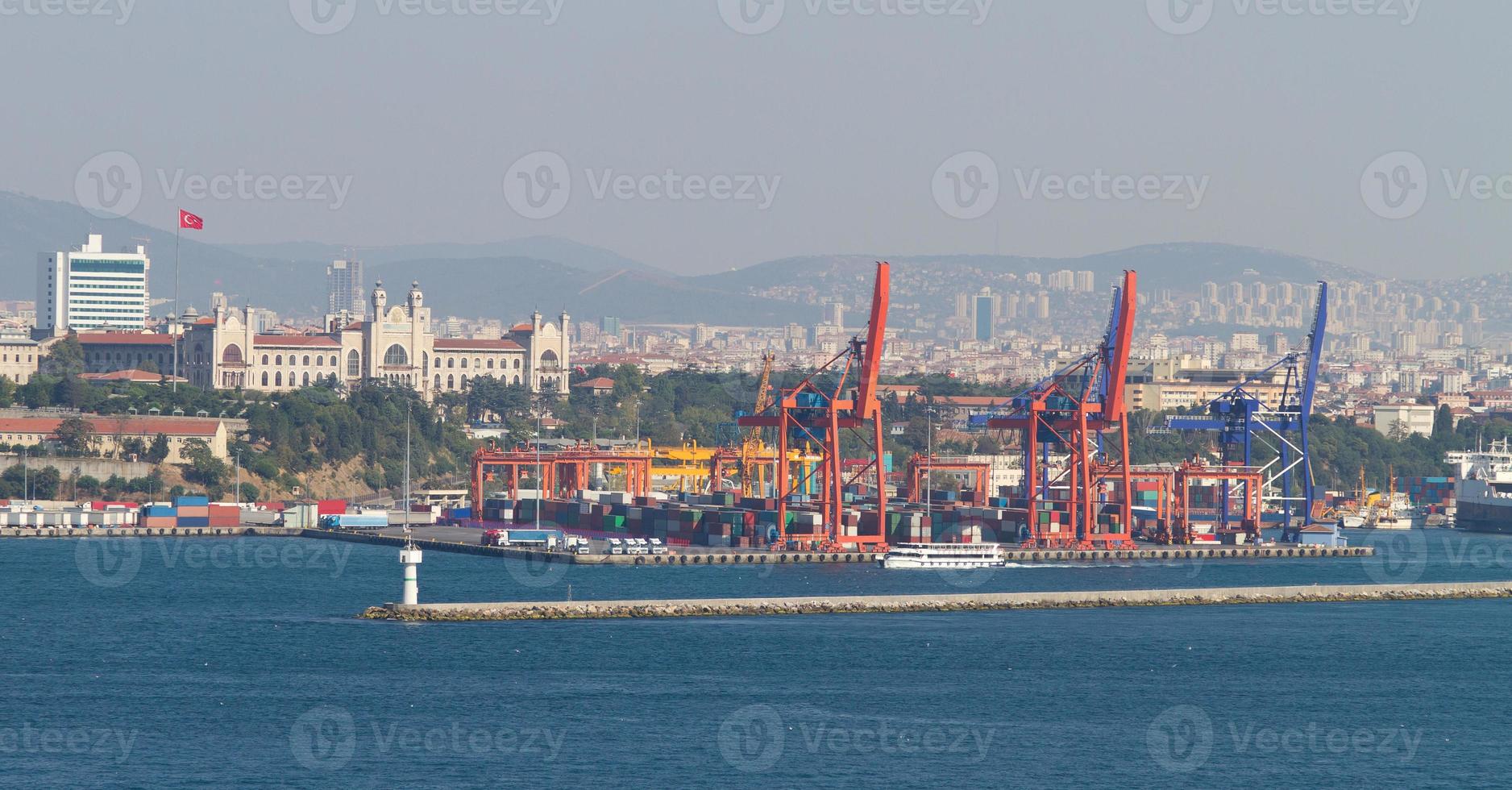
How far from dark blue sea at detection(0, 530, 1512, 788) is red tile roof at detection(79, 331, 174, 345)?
7827cm

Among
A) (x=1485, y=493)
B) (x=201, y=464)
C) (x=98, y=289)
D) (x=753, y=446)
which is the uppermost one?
(x=98, y=289)

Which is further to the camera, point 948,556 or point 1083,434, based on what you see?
point 1083,434

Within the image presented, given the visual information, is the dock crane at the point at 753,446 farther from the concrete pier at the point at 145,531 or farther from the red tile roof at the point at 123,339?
the red tile roof at the point at 123,339

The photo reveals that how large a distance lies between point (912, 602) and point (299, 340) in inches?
3433

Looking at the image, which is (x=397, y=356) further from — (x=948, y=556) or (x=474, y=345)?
(x=948, y=556)

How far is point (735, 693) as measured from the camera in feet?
133

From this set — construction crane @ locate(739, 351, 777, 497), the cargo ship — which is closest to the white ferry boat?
construction crane @ locate(739, 351, 777, 497)

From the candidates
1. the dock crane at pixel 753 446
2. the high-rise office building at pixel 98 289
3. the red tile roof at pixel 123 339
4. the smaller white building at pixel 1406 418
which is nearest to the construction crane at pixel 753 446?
the dock crane at pixel 753 446

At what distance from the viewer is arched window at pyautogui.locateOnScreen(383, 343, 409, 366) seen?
13650 centimetres

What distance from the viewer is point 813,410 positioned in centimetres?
6700

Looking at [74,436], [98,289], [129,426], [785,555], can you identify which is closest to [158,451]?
[74,436]

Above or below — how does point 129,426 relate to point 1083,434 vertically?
above

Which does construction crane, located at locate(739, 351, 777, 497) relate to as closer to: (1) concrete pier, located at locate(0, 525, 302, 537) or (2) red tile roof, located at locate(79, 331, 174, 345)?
(1) concrete pier, located at locate(0, 525, 302, 537)

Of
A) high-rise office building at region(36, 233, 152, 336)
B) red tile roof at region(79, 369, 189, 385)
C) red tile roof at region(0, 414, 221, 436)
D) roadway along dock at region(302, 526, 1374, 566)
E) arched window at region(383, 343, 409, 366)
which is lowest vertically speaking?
roadway along dock at region(302, 526, 1374, 566)
